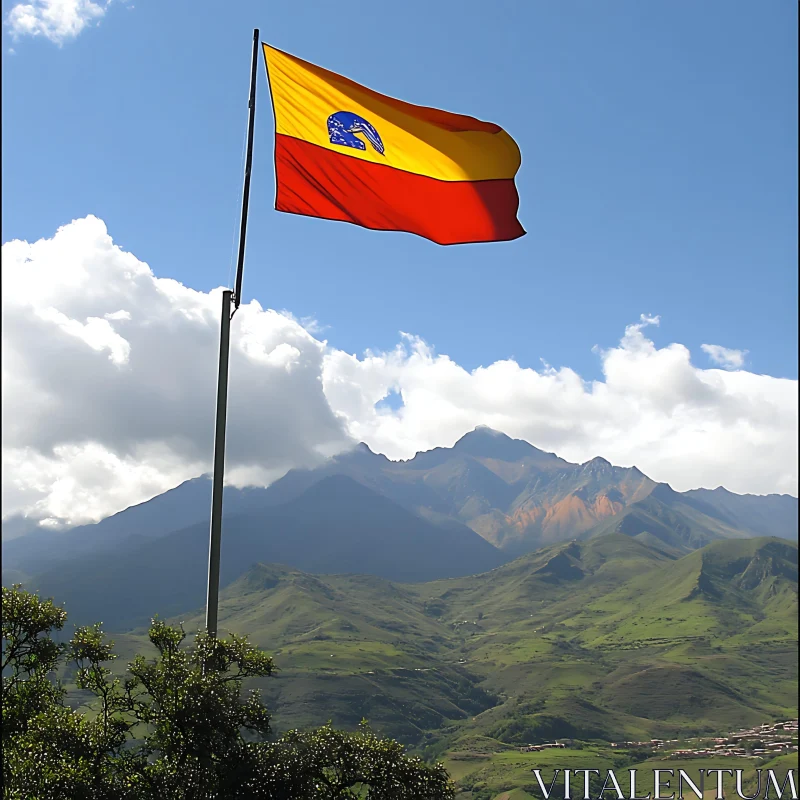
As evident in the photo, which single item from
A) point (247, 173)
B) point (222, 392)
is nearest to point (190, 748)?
point (222, 392)

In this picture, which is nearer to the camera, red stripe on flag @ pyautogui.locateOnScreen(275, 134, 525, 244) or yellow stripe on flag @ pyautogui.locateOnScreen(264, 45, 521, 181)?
red stripe on flag @ pyautogui.locateOnScreen(275, 134, 525, 244)

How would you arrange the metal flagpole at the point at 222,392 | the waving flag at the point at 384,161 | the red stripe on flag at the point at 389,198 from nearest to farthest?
1. the metal flagpole at the point at 222,392
2. the red stripe on flag at the point at 389,198
3. the waving flag at the point at 384,161

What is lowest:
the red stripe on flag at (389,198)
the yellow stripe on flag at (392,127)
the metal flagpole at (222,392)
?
the metal flagpole at (222,392)

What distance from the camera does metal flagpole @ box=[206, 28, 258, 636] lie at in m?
17.0

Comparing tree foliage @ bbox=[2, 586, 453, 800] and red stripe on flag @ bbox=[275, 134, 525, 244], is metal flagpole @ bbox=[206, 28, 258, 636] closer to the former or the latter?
red stripe on flag @ bbox=[275, 134, 525, 244]

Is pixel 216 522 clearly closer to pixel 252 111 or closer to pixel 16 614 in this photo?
pixel 252 111

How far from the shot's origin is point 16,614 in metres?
24.9

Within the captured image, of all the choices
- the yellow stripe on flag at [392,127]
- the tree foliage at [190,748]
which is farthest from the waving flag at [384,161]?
the tree foliage at [190,748]

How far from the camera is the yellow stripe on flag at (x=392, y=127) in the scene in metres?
19.2

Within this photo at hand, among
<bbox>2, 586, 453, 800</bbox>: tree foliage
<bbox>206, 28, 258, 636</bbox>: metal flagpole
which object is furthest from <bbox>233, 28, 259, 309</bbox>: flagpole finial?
<bbox>2, 586, 453, 800</bbox>: tree foliage

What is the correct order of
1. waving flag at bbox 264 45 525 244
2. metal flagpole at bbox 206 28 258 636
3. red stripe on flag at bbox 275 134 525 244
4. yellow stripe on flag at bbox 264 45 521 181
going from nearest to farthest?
metal flagpole at bbox 206 28 258 636, red stripe on flag at bbox 275 134 525 244, waving flag at bbox 264 45 525 244, yellow stripe on flag at bbox 264 45 521 181

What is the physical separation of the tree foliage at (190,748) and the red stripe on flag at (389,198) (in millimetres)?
11270

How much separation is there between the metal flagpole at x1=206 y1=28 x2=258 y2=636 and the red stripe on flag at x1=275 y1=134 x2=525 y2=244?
2.82ft

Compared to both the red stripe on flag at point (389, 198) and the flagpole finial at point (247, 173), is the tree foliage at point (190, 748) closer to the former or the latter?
the flagpole finial at point (247, 173)
